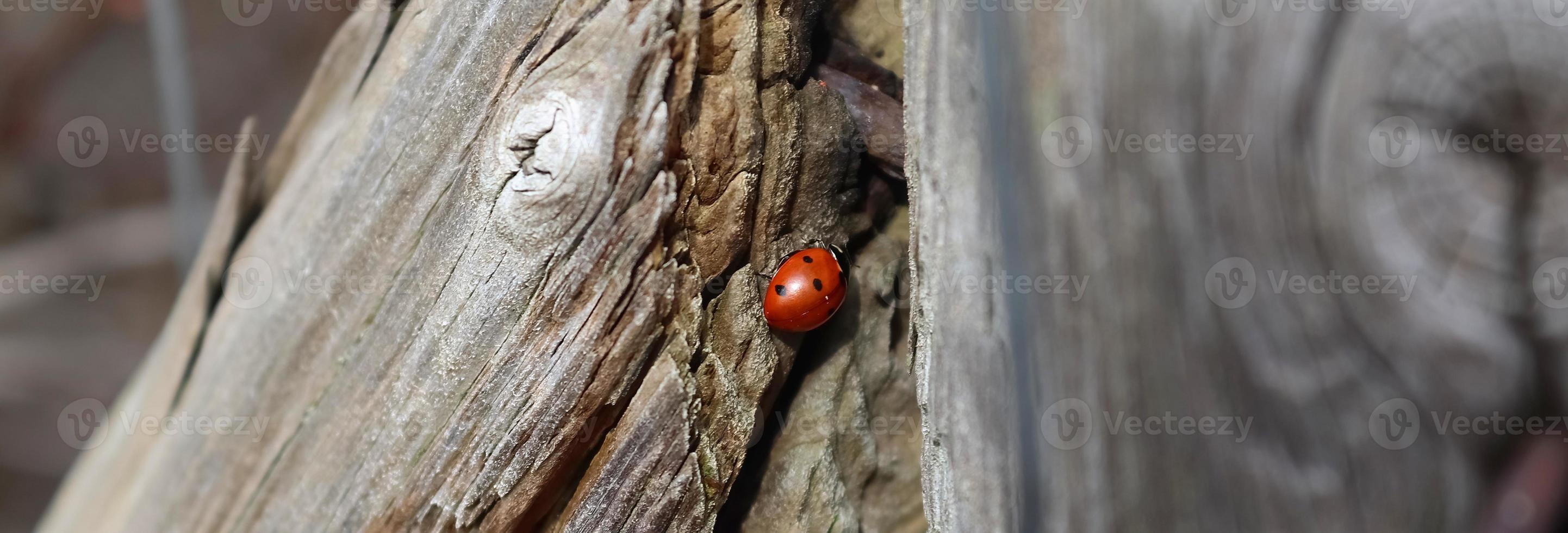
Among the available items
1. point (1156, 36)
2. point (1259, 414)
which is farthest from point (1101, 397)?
point (1156, 36)

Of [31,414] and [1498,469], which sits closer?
[1498,469]

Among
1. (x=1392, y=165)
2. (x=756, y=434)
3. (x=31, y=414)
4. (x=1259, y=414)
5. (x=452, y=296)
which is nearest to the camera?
(x=1392, y=165)

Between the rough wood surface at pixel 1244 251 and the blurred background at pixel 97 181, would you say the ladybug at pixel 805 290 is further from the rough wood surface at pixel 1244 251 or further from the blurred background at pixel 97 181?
the blurred background at pixel 97 181

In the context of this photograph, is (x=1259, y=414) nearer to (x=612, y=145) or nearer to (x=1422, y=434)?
(x=1422, y=434)

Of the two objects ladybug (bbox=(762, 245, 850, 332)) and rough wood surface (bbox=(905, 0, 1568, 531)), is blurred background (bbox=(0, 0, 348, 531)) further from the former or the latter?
rough wood surface (bbox=(905, 0, 1568, 531))

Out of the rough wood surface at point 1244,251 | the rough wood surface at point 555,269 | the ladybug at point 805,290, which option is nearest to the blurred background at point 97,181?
the rough wood surface at point 555,269

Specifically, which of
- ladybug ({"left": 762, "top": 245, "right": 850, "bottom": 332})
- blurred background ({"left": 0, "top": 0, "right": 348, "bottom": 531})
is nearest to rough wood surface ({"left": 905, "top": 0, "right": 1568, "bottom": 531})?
ladybug ({"left": 762, "top": 245, "right": 850, "bottom": 332})

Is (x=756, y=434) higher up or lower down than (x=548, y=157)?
lower down
